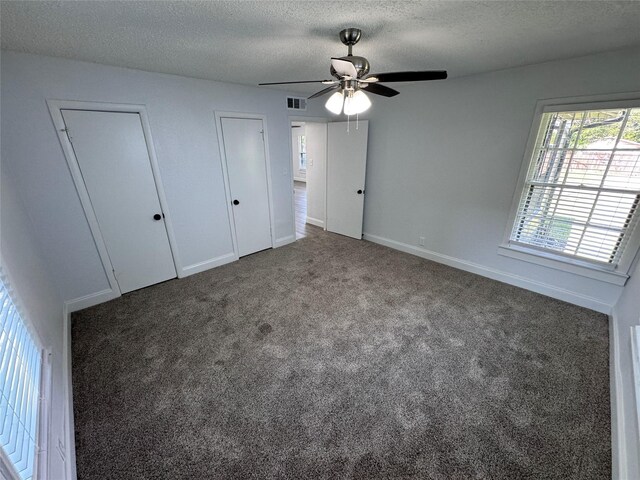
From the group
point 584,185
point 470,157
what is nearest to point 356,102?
point 470,157

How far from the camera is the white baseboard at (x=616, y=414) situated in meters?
1.38

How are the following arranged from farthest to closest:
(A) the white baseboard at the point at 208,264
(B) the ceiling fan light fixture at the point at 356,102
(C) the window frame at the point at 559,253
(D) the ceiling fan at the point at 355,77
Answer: (A) the white baseboard at the point at 208,264, (C) the window frame at the point at 559,253, (B) the ceiling fan light fixture at the point at 356,102, (D) the ceiling fan at the point at 355,77

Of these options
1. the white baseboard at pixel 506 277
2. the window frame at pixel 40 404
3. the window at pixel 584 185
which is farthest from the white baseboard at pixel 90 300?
the window at pixel 584 185

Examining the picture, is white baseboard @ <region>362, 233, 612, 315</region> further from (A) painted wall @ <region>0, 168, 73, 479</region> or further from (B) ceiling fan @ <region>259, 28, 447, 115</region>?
(A) painted wall @ <region>0, 168, 73, 479</region>

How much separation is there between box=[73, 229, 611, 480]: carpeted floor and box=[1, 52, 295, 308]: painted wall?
651 mm

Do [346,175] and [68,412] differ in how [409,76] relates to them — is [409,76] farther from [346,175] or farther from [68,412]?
[68,412]

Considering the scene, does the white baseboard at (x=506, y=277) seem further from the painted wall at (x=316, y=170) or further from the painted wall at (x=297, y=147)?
the painted wall at (x=297, y=147)

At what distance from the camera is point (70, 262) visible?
2.64 metres

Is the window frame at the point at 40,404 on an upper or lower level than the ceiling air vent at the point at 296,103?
lower

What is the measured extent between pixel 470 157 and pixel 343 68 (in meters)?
2.33

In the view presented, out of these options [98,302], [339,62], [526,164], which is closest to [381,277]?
[526,164]

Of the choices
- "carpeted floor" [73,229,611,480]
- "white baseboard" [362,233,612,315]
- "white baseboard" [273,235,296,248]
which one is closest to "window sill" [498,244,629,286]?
"white baseboard" [362,233,612,315]

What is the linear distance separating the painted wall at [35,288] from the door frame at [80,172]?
1.13ft

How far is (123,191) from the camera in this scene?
2.80 m
